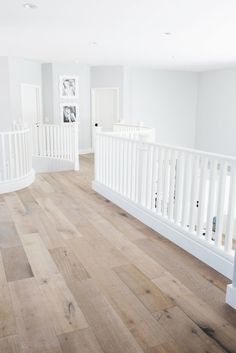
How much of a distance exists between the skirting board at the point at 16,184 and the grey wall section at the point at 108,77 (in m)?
4.50

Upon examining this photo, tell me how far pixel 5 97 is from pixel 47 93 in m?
1.43

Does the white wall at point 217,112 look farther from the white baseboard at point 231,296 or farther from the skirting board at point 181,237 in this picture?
the white baseboard at point 231,296

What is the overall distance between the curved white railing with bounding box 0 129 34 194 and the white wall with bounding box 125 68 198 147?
456cm

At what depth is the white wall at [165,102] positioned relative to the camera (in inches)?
382

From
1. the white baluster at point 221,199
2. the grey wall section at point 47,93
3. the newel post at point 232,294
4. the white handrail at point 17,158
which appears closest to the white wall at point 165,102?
the grey wall section at point 47,93

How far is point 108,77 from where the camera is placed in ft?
30.4

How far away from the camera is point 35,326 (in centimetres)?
202

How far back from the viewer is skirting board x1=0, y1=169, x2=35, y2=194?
5199 millimetres

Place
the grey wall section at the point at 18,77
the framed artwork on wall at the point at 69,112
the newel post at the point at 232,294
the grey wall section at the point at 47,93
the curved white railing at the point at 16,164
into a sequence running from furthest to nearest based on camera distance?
the framed artwork on wall at the point at 69,112, the grey wall section at the point at 47,93, the grey wall section at the point at 18,77, the curved white railing at the point at 16,164, the newel post at the point at 232,294

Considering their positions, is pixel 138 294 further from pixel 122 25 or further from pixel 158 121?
pixel 158 121

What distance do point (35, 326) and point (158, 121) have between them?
29.2 feet

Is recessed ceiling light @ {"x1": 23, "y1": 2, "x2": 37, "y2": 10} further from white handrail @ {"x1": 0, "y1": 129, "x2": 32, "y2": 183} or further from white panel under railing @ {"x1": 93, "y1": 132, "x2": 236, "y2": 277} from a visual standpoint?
white handrail @ {"x1": 0, "y1": 129, "x2": 32, "y2": 183}

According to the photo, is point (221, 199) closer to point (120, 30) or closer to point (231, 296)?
point (231, 296)

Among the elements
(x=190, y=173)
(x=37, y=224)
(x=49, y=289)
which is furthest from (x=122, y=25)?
(x=49, y=289)
